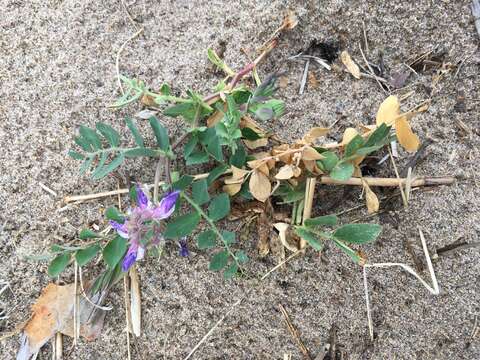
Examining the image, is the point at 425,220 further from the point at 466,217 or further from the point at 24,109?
the point at 24,109

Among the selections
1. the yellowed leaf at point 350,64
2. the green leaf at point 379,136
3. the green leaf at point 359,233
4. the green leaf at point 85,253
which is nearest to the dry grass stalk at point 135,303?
the green leaf at point 85,253

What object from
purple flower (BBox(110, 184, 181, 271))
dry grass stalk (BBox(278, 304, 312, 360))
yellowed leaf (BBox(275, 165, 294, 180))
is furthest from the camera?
dry grass stalk (BBox(278, 304, 312, 360))

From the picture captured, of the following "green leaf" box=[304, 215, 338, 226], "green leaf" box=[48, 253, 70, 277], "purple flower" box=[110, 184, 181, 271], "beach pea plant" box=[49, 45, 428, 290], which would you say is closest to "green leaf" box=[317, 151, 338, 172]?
"beach pea plant" box=[49, 45, 428, 290]

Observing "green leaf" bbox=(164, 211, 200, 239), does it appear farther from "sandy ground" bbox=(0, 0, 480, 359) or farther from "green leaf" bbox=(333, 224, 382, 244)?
"green leaf" bbox=(333, 224, 382, 244)

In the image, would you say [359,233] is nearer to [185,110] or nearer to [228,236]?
[228,236]

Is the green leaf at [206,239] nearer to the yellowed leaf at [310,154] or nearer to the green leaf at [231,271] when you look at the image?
the green leaf at [231,271]

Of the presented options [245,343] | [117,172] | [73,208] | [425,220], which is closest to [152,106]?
[117,172]

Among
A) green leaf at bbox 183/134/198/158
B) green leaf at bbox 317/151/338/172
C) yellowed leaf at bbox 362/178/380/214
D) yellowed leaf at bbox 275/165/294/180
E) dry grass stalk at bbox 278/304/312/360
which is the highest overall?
green leaf at bbox 183/134/198/158
